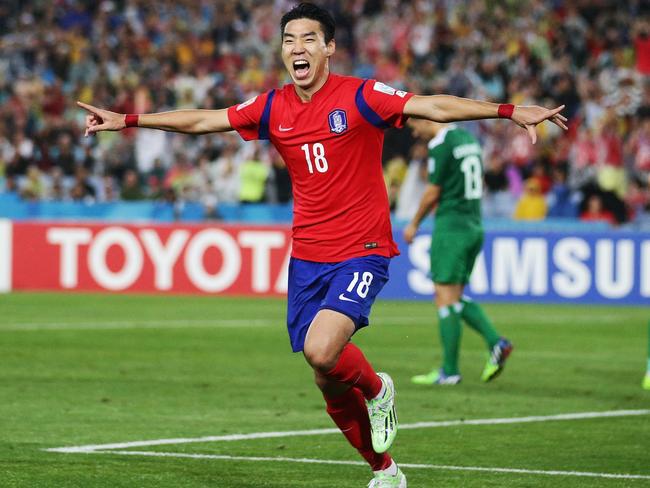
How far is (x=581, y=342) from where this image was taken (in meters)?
16.8

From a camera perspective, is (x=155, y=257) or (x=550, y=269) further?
(x=155, y=257)

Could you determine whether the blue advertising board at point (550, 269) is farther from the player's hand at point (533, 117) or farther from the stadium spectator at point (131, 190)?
the player's hand at point (533, 117)

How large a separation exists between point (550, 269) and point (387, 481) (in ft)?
52.2

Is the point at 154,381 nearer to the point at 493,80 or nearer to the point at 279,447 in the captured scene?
the point at 279,447

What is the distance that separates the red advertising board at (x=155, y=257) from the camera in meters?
23.1

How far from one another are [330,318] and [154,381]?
546cm

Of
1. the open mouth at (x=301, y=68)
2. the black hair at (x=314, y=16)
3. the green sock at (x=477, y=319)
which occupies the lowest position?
the green sock at (x=477, y=319)

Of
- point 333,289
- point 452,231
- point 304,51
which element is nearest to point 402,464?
point 333,289

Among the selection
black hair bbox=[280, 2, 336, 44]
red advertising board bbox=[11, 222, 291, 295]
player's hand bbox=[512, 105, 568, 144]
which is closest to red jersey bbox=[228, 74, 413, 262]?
black hair bbox=[280, 2, 336, 44]

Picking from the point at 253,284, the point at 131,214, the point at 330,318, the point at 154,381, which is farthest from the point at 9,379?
the point at 131,214

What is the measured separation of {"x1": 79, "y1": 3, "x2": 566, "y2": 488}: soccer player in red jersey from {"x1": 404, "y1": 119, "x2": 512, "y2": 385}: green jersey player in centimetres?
527

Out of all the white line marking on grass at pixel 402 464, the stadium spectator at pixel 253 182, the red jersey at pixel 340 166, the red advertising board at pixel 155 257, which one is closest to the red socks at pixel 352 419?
the red jersey at pixel 340 166

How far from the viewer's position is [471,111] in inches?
271

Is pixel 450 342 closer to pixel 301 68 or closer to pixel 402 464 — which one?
pixel 402 464
